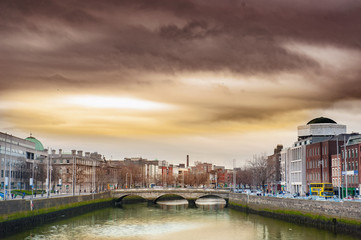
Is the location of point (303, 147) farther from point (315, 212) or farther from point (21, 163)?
point (21, 163)

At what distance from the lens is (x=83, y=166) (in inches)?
6137

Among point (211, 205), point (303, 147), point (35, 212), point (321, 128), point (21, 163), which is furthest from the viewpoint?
point (321, 128)

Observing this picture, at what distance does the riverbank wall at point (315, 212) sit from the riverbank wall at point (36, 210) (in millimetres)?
32687

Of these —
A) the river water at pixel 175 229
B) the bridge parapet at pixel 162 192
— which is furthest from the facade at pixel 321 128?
the river water at pixel 175 229

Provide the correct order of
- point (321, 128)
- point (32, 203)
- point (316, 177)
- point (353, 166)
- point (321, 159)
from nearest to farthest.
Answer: point (32, 203) < point (353, 166) < point (321, 159) < point (316, 177) < point (321, 128)

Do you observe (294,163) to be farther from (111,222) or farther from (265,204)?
(111,222)

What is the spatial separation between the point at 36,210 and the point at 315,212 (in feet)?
123

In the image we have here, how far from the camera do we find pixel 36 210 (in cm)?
6938

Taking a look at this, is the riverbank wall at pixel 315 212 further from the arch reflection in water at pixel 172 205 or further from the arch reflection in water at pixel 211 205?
the arch reflection in water at pixel 172 205

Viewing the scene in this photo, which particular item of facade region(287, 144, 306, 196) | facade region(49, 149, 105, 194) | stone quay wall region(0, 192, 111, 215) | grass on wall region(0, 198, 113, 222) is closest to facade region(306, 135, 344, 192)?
facade region(287, 144, 306, 196)

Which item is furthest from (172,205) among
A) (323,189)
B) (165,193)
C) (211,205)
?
(323,189)

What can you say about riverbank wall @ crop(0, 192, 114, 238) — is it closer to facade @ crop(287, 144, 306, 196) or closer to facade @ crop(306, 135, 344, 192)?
facade @ crop(306, 135, 344, 192)

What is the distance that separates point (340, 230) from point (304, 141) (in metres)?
71.0

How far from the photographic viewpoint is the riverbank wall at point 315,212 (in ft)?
182
